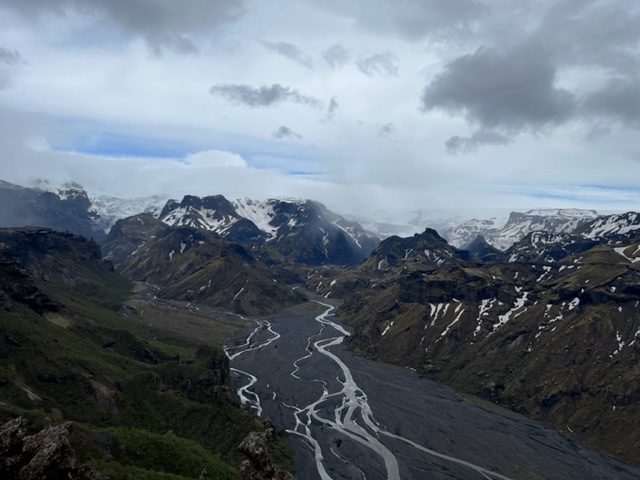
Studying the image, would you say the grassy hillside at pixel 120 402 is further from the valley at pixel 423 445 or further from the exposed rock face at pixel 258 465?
the exposed rock face at pixel 258 465

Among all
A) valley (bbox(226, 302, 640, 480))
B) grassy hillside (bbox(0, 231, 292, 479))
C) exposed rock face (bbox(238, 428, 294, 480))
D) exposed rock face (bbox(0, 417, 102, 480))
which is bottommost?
valley (bbox(226, 302, 640, 480))

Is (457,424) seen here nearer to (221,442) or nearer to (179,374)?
(221,442)

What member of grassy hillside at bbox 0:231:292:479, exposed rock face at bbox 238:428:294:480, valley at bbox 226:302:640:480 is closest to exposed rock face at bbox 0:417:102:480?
exposed rock face at bbox 238:428:294:480

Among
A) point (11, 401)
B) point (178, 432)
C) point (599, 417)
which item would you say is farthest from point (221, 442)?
point (599, 417)

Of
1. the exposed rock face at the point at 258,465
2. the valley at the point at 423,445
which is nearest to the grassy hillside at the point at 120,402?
the valley at the point at 423,445

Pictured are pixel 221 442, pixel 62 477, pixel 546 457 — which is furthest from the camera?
pixel 546 457

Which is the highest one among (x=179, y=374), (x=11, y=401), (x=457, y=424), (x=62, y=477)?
(x=62, y=477)

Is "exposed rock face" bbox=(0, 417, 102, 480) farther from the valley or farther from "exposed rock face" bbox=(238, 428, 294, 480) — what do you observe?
the valley

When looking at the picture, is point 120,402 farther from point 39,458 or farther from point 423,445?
point 39,458
